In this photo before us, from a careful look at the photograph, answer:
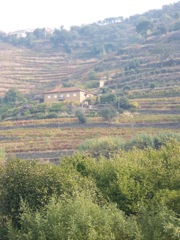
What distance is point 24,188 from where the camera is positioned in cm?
2231

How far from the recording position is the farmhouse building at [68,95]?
77.4 metres

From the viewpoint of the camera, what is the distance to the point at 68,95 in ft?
259

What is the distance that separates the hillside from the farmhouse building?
817cm

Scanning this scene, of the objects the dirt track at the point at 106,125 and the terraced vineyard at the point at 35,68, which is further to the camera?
the terraced vineyard at the point at 35,68

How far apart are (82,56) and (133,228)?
400 feet

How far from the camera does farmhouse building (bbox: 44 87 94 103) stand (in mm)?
77438

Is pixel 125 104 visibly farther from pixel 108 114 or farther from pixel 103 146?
pixel 103 146

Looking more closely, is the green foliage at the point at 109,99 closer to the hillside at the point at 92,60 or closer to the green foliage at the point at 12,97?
the hillside at the point at 92,60

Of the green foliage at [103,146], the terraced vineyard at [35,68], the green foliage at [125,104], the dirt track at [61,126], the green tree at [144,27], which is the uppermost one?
the green tree at [144,27]

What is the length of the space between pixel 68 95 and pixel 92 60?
5360cm

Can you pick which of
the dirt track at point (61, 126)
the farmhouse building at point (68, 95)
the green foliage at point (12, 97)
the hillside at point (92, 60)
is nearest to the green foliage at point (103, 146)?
the dirt track at point (61, 126)

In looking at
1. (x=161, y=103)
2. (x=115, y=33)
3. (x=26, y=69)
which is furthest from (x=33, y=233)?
(x=115, y=33)

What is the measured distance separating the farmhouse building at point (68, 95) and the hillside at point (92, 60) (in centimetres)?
817

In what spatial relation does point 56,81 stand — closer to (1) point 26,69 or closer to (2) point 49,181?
(1) point 26,69
